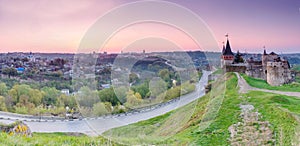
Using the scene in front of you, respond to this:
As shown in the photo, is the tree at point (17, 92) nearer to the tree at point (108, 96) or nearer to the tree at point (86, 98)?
the tree at point (86, 98)

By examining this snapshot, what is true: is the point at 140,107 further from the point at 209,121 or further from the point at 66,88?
the point at 66,88

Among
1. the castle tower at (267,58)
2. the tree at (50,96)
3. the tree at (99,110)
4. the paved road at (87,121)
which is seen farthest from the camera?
the tree at (50,96)

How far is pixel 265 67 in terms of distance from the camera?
29.9 metres

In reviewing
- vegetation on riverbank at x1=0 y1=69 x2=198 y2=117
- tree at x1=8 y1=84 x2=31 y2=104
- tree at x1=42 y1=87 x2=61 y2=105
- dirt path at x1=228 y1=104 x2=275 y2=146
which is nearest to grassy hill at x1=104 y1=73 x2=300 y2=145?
dirt path at x1=228 y1=104 x2=275 y2=146

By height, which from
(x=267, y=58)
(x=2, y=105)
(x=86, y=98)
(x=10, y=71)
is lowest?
(x=2, y=105)

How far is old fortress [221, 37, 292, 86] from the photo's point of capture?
2488 centimetres

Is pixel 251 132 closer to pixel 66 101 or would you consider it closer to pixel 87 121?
pixel 87 121

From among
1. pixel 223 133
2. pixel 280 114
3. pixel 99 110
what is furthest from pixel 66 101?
pixel 280 114

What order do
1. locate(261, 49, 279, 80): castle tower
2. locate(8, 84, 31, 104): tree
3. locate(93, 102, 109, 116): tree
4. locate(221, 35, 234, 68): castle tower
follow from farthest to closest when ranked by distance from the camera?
locate(8, 84, 31, 104): tree < locate(221, 35, 234, 68): castle tower < locate(93, 102, 109, 116): tree < locate(261, 49, 279, 80): castle tower

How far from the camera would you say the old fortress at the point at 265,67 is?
979 inches

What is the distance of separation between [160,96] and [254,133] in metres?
25.0

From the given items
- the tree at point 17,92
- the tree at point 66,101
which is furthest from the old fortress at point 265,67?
the tree at point 17,92

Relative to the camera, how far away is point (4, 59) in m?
68.3

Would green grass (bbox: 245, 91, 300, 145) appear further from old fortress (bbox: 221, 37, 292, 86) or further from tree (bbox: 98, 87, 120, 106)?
tree (bbox: 98, 87, 120, 106)
